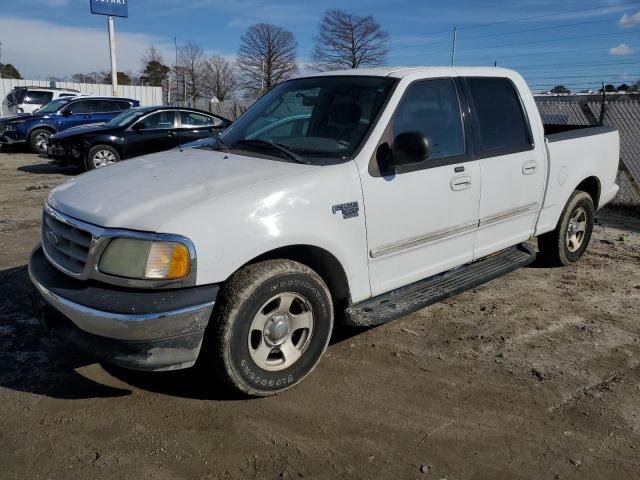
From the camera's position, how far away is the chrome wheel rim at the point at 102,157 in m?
11.9

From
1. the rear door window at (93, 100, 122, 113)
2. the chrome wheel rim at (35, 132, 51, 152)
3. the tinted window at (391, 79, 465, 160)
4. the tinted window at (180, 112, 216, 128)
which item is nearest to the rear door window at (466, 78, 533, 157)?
the tinted window at (391, 79, 465, 160)

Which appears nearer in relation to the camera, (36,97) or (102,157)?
(102,157)

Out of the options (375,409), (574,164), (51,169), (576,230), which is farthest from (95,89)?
(375,409)

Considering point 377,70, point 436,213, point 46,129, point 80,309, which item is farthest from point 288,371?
point 46,129

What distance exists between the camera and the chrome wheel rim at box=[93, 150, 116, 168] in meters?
11.9

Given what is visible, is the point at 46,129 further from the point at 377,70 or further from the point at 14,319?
the point at 377,70

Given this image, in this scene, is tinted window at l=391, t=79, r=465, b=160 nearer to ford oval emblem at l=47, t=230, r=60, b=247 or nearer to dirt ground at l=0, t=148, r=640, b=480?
dirt ground at l=0, t=148, r=640, b=480

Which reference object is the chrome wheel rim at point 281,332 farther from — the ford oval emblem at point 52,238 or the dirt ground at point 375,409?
the ford oval emblem at point 52,238

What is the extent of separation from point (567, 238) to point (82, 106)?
50.1 ft

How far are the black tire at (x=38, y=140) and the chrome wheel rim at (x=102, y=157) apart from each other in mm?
5901

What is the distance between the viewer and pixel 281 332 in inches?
128

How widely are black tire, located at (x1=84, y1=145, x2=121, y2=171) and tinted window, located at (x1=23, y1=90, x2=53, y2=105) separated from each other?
1052cm

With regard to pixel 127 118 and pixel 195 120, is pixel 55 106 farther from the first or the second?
pixel 195 120

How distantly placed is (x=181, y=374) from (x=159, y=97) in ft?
111
